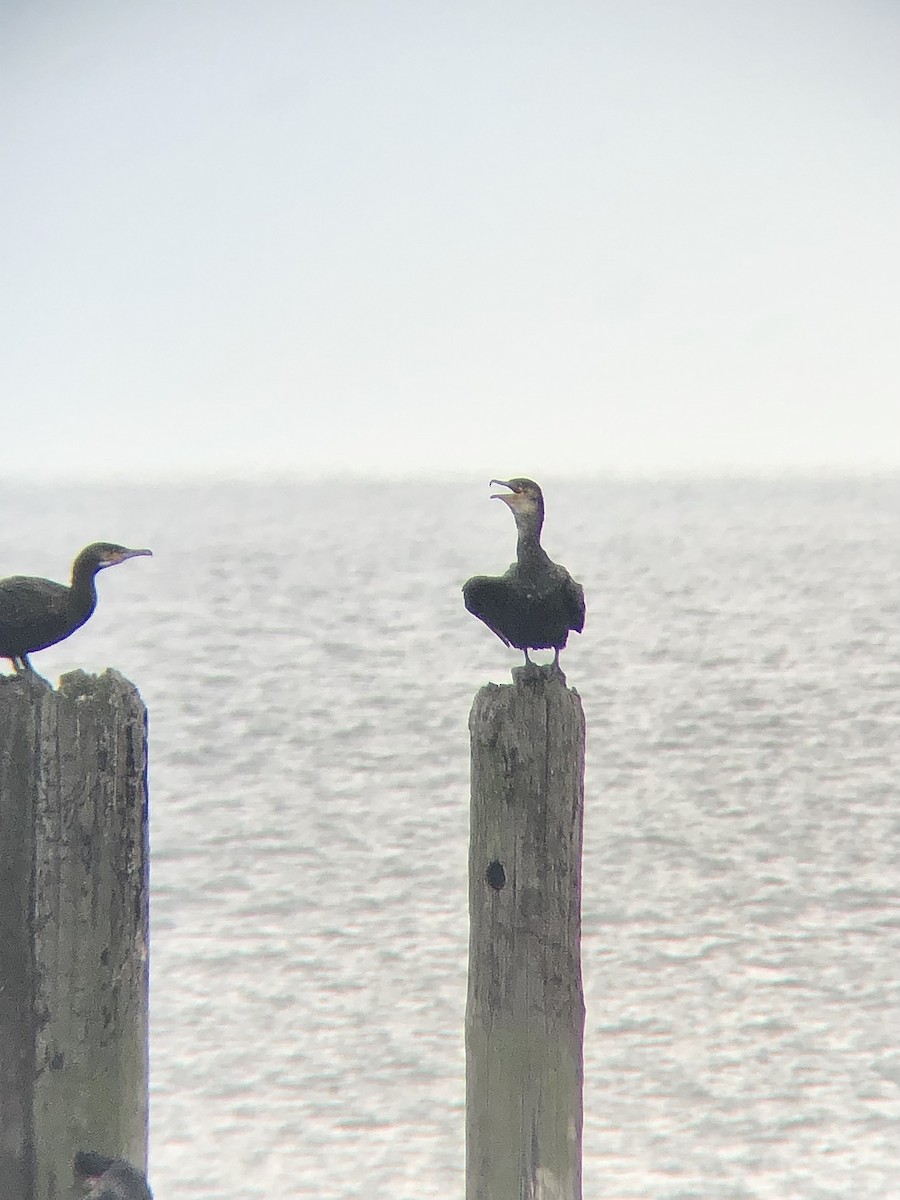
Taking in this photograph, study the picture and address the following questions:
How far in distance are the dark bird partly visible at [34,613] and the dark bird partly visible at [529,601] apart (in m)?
1.16

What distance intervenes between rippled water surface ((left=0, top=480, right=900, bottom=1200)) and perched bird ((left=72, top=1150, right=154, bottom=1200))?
372 cm

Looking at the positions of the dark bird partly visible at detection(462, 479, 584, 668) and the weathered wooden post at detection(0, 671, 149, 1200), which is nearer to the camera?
the weathered wooden post at detection(0, 671, 149, 1200)

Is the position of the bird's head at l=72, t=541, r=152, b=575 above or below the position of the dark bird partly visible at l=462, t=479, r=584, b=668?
above

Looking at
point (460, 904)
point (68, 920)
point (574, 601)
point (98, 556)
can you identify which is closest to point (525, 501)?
point (574, 601)

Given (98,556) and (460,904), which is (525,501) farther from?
(460,904)

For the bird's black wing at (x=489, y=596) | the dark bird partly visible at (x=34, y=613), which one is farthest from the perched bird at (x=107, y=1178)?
the bird's black wing at (x=489, y=596)

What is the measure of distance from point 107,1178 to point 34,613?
1589 millimetres

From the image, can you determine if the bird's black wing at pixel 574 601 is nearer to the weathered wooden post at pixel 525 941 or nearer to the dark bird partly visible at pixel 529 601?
the dark bird partly visible at pixel 529 601

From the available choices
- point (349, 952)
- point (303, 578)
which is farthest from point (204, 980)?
point (303, 578)

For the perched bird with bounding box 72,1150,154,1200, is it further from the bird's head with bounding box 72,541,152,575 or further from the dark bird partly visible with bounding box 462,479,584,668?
the dark bird partly visible with bounding box 462,479,584,668

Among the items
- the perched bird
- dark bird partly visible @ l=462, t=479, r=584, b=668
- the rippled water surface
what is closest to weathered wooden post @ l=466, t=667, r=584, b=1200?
dark bird partly visible @ l=462, t=479, r=584, b=668

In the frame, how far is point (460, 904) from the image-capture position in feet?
39.9

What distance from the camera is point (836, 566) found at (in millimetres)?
55781

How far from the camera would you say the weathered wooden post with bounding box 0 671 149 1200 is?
4.18 m
